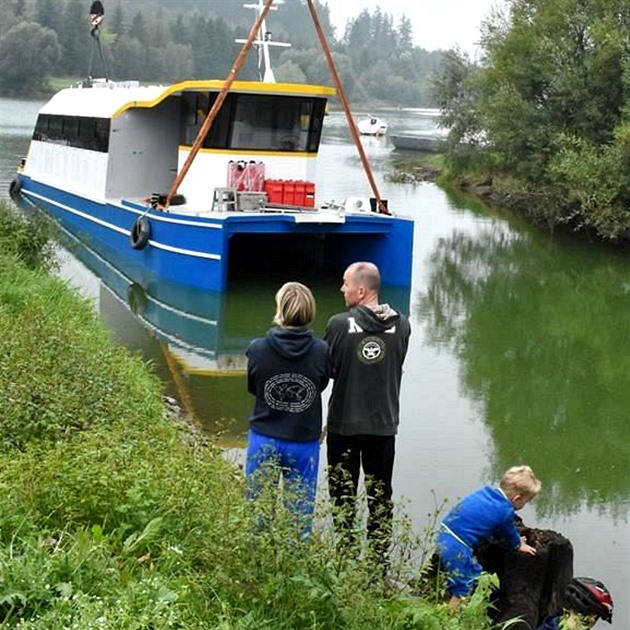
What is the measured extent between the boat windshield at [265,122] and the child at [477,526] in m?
12.9

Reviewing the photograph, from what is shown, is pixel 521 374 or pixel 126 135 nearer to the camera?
pixel 521 374

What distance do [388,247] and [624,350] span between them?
4.37 meters

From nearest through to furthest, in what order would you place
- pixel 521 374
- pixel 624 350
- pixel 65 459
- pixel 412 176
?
pixel 65 459 → pixel 521 374 → pixel 624 350 → pixel 412 176

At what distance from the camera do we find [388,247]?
18172 millimetres

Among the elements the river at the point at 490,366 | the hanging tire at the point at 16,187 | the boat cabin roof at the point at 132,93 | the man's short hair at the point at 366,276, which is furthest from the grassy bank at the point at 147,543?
the hanging tire at the point at 16,187

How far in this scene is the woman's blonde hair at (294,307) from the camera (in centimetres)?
615

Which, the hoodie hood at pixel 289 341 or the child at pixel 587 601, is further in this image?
the child at pixel 587 601

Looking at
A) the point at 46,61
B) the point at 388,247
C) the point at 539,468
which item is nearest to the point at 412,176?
the point at 388,247

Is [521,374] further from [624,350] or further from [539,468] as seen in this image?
[539,468]

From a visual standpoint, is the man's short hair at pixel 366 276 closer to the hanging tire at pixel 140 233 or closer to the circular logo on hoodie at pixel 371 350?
the circular logo on hoodie at pixel 371 350

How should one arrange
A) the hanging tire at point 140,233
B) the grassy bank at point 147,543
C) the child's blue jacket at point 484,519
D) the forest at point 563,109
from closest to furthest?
the grassy bank at point 147,543 < the child's blue jacket at point 484,519 < the hanging tire at point 140,233 < the forest at point 563,109

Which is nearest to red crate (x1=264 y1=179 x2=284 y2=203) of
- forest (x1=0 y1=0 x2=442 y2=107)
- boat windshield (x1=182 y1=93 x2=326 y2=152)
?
boat windshield (x1=182 y1=93 x2=326 y2=152)

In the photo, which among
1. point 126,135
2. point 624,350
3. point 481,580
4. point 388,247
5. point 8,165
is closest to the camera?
point 481,580

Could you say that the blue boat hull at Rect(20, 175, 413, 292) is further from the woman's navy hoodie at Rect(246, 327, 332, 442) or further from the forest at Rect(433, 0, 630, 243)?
the woman's navy hoodie at Rect(246, 327, 332, 442)
